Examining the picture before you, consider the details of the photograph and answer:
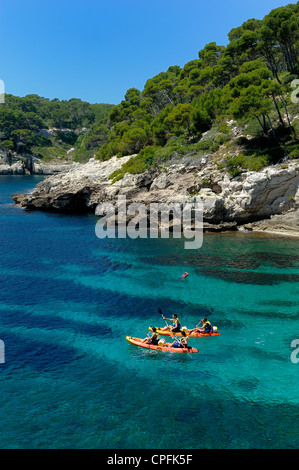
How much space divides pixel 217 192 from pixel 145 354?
35.5m

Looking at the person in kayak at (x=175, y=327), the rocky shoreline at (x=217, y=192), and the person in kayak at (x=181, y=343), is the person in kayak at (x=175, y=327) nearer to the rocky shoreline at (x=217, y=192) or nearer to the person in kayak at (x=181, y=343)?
the person in kayak at (x=181, y=343)

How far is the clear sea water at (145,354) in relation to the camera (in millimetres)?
15617

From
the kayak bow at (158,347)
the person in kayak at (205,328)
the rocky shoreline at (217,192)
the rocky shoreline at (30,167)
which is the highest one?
the rocky shoreline at (30,167)

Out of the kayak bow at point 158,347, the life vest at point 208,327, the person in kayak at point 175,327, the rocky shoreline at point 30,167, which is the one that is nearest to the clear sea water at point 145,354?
the kayak bow at point 158,347

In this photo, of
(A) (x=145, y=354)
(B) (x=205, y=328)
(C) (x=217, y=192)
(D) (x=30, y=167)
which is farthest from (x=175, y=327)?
(D) (x=30, y=167)

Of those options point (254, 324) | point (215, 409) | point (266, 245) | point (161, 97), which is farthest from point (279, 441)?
point (161, 97)

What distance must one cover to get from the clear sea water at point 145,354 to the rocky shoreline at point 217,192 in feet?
29.2

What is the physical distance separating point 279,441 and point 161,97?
99999mm

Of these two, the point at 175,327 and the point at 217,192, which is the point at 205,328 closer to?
the point at 175,327

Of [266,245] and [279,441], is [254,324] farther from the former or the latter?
[266,245]

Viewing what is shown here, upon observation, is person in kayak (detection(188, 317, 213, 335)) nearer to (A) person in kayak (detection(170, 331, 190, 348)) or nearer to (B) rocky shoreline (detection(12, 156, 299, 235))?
(A) person in kayak (detection(170, 331, 190, 348))

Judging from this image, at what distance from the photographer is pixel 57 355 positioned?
2145 cm

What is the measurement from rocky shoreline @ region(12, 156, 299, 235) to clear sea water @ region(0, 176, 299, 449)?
890 centimetres

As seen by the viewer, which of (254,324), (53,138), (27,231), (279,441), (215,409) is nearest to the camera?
(279,441)
